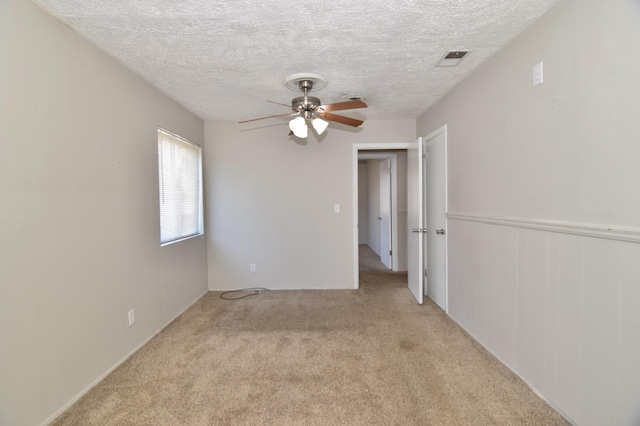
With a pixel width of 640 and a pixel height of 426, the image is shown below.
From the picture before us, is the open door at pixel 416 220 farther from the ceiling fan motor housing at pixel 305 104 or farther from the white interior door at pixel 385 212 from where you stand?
the white interior door at pixel 385 212

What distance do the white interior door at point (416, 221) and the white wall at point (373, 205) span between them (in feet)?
9.40

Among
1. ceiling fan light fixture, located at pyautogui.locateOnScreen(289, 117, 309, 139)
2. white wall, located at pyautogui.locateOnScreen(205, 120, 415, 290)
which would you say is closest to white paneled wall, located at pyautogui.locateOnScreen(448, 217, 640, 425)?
ceiling fan light fixture, located at pyautogui.locateOnScreen(289, 117, 309, 139)

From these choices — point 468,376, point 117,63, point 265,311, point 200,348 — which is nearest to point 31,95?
point 117,63

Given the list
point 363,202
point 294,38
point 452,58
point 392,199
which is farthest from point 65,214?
point 363,202

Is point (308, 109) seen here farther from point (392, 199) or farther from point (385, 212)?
point (385, 212)

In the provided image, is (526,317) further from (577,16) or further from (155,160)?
(155,160)

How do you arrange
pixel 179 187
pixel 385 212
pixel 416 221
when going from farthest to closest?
pixel 385 212 → pixel 416 221 → pixel 179 187

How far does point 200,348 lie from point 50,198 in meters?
1.61

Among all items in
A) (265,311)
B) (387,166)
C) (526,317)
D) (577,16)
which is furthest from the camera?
(387,166)

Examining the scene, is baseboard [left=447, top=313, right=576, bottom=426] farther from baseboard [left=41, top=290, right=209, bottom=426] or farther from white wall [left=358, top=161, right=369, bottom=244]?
white wall [left=358, top=161, right=369, bottom=244]

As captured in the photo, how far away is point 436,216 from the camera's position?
3662mm

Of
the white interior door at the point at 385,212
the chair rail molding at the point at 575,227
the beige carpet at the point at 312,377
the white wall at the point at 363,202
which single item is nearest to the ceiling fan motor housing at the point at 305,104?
the chair rail molding at the point at 575,227

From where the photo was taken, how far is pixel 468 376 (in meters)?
2.19

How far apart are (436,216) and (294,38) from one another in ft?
8.25
